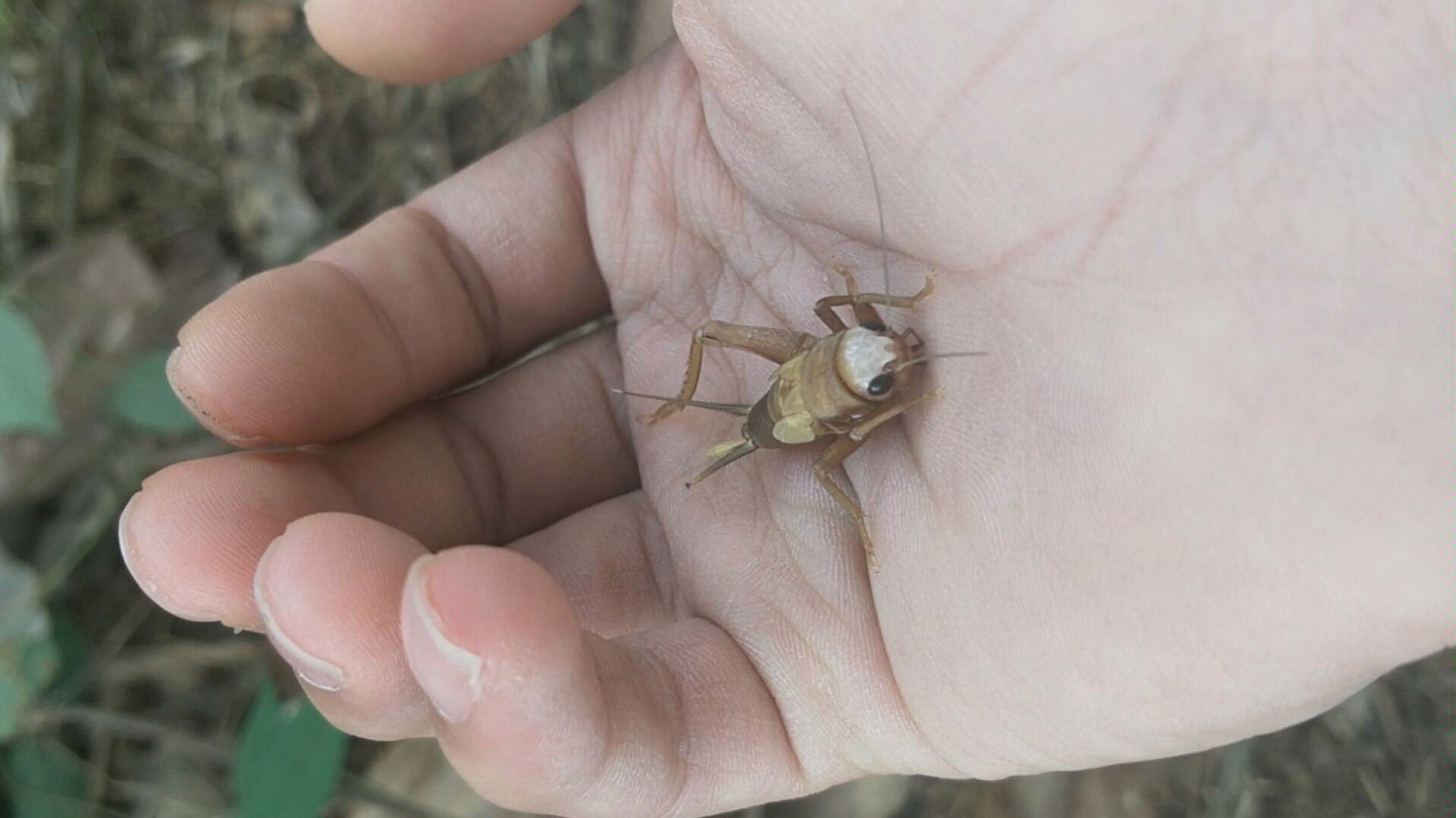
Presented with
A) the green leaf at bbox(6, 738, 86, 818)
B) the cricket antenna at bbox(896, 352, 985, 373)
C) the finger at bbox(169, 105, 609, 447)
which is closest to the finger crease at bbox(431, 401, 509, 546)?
the finger at bbox(169, 105, 609, 447)

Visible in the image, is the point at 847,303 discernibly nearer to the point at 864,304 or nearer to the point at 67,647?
the point at 864,304

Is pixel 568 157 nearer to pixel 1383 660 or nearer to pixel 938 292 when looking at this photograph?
pixel 938 292

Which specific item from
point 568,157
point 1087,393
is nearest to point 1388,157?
point 1087,393

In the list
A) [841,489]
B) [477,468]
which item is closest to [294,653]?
[477,468]

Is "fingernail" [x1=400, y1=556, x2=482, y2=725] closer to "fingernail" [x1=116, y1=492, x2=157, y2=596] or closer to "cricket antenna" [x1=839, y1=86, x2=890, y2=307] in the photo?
"fingernail" [x1=116, y1=492, x2=157, y2=596]

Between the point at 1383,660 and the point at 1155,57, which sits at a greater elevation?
the point at 1155,57

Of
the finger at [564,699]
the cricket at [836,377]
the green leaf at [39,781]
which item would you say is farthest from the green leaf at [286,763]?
the cricket at [836,377]
